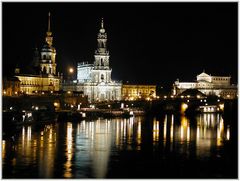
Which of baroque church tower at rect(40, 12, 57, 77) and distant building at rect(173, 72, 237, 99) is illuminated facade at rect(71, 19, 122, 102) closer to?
baroque church tower at rect(40, 12, 57, 77)

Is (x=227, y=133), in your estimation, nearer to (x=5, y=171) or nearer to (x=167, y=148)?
(x=167, y=148)

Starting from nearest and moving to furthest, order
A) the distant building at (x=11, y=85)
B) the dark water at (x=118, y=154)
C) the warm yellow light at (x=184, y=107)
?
the dark water at (x=118, y=154) → the distant building at (x=11, y=85) → the warm yellow light at (x=184, y=107)

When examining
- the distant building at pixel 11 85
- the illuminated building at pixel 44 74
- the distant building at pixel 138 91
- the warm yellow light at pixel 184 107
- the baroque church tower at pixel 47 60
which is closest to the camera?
the distant building at pixel 11 85

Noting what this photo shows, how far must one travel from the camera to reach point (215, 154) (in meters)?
28.4

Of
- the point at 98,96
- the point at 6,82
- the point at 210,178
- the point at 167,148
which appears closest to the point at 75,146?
the point at 167,148

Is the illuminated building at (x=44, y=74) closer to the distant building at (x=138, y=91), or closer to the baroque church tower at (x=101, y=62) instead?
the baroque church tower at (x=101, y=62)

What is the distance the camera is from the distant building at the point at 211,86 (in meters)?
110

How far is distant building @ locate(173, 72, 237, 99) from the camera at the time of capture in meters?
110

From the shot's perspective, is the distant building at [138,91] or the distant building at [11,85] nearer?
the distant building at [11,85]

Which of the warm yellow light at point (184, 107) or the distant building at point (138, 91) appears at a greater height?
the distant building at point (138, 91)

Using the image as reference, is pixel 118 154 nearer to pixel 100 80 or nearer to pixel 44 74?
pixel 44 74

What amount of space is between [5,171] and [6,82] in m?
41.8

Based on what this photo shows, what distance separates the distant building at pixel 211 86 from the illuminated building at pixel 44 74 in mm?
36606

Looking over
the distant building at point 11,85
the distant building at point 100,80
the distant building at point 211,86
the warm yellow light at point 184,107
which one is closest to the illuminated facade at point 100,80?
the distant building at point 100,80
